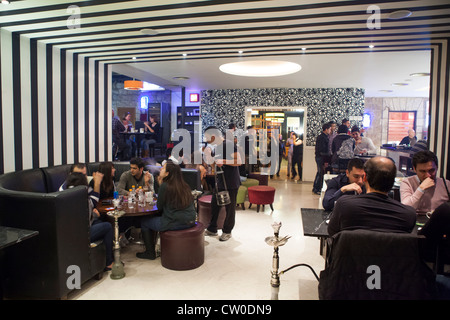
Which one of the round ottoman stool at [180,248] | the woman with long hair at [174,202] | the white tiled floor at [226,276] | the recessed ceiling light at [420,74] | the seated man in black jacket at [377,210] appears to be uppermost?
the recessed ceiling light at [420,74]

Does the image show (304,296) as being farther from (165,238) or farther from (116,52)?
(116,52)

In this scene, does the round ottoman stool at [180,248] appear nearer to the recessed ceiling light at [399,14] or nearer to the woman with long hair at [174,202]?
the woman with long hair at [174,202]

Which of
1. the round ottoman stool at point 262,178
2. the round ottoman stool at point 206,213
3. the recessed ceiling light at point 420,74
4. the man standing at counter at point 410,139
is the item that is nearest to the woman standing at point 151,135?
the round ottoman stool at point 262,178

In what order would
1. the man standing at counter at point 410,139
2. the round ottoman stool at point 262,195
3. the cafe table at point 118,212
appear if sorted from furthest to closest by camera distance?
the man standing at counter at point 410,139 < the round ottoman stool at point 262,195 < the cafe table at point 118,212

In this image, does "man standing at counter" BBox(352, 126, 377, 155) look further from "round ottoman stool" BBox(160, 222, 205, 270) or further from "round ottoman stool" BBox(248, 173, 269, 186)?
"round ottoman stool" BBox(160, 222, 205, 270)

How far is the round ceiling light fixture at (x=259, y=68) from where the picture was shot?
7.89m

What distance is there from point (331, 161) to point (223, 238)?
427 cm

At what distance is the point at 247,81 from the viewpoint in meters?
9.10

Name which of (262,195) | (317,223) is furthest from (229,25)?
(262,195)

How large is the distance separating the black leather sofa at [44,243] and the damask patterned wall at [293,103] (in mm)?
8490

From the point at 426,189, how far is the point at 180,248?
8.63 ft

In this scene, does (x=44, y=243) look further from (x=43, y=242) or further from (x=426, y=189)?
(x=426, y=189)

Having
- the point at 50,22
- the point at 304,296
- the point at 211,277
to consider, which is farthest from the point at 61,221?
the point at 50,22

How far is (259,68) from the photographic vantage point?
8.32 m
